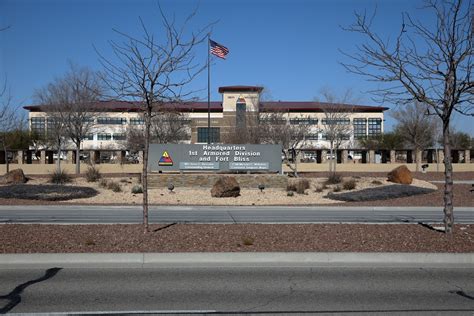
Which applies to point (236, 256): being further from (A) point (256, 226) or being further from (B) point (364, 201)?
(B) point (364, 201)

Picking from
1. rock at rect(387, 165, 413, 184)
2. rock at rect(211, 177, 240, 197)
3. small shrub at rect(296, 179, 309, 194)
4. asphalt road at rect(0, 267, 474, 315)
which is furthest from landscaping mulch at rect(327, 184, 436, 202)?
asphalt road at rect(0, 267, 474, 315)

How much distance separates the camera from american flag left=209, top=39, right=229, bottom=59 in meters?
35.4

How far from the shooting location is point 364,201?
25766mm

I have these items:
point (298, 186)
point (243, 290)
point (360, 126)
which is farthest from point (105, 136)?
point (243, 290)

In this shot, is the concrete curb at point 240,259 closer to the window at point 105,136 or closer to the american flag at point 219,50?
the american flag at point 219,50

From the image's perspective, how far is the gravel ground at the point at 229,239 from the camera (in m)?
10.2

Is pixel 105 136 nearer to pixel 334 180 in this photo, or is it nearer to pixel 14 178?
pixel 14 178

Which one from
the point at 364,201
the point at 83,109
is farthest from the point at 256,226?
the point at 83,109

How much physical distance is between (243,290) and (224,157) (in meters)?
25.2

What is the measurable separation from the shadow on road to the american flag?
1091 inches

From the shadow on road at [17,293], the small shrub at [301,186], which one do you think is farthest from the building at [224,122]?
the shadow on road at [17,293]

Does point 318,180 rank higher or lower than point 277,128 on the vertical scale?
lower

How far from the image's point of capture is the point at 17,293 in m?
7.37

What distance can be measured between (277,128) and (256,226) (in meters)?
33.0
